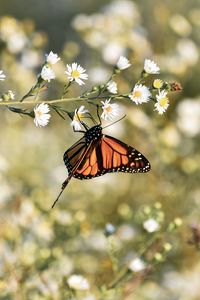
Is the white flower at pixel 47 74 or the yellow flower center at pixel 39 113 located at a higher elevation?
the white flower at pixel 47 74

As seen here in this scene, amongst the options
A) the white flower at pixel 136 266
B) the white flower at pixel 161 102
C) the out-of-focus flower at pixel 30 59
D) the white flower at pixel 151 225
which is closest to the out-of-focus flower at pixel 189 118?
the out-of-focus flower at pixel 30 59

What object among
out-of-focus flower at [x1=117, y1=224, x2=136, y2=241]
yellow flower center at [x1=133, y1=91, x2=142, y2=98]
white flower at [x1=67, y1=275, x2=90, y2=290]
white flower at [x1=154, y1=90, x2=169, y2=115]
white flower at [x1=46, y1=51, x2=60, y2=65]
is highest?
white flower at [x1=46, y1=51, x2=60, y2=65]

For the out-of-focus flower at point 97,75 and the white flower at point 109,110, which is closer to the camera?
the white flower at point 109,110

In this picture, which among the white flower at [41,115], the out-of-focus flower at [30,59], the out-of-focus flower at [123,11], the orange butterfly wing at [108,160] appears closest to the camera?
the white flower at [41,115]

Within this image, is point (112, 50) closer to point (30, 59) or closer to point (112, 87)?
point (30, 59)

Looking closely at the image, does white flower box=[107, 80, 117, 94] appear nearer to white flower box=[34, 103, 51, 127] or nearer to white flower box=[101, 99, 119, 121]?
white flower box=[101, 99, 119, 121]

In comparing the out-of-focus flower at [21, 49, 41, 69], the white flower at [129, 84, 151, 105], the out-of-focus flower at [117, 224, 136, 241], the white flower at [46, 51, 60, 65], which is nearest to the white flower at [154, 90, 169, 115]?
the white flower at [129, 84, 151, 105]

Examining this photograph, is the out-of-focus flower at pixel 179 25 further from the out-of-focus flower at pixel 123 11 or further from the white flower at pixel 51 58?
the white flower at pixel 51 58

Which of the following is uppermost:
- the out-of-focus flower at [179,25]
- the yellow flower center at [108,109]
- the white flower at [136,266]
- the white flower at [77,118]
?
the out-of-focus flower at [179,25]

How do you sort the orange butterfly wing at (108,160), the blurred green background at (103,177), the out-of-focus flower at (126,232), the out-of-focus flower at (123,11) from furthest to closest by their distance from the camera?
the out-of-focus flower at (123,11) → the out-of-focus flower at (126,232) → the blurred green background at (103,177) → the orange butterfly wing at (108,160)
